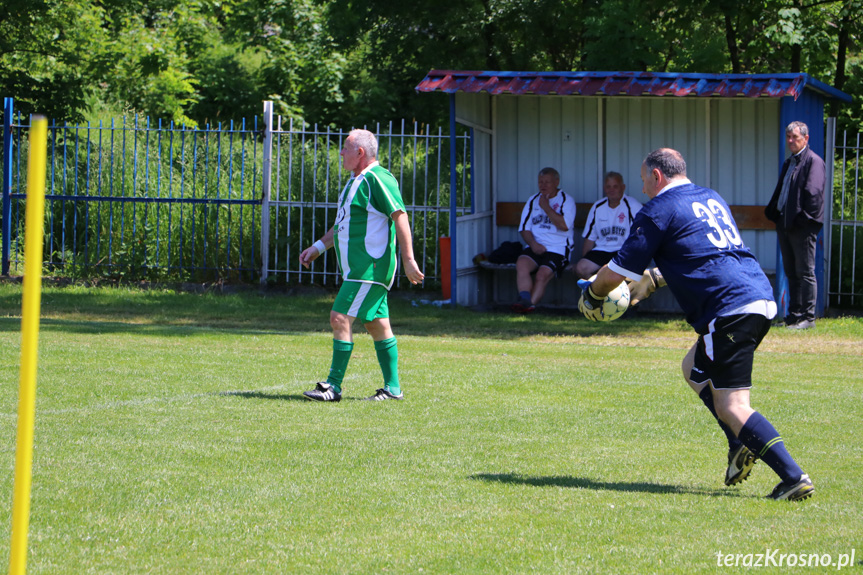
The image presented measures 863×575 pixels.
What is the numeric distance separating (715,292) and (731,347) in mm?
270

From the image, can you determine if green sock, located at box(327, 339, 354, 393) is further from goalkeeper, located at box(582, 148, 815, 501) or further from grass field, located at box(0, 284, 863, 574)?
goalkeeper, located at box(582, 148, 815, 501)

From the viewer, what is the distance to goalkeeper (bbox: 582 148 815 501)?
193 inches

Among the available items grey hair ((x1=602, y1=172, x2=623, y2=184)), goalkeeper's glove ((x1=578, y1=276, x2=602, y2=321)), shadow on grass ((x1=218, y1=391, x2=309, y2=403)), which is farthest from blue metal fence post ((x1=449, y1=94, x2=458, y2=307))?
goalkeeper's glove ((x1=578, y1=276, x2=602, y2=321))

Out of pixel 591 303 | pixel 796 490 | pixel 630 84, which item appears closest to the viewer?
pixel 796 490

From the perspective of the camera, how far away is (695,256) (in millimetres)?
5004

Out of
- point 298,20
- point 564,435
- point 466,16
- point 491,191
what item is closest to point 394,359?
point 564,435

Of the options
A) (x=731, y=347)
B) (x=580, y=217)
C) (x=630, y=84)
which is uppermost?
(x=630, y=84)

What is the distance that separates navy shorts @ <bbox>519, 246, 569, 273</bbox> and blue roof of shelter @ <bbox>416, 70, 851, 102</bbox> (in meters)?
2.05

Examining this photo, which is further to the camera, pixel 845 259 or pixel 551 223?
pixel 845 259

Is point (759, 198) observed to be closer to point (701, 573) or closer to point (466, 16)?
point (466, 16)

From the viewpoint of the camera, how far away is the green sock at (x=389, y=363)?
7414 millimetres

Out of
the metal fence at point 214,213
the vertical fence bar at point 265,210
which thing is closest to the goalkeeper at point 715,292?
the metal fence at point 214,213

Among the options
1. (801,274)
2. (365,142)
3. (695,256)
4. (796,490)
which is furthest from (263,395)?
(801,274)

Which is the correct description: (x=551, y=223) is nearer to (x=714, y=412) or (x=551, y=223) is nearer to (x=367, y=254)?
(x=367, y=254)
